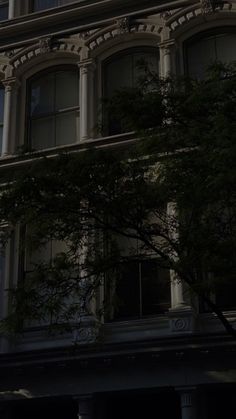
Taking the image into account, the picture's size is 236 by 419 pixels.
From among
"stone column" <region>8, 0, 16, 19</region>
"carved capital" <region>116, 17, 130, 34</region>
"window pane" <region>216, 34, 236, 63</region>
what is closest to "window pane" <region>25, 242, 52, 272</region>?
"carved capital" <region>116, 17, 130, 34</region>

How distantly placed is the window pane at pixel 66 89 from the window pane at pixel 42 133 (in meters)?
0.52

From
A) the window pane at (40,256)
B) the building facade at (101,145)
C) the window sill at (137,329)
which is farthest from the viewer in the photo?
the window pane at (40,256)

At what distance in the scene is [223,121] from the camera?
34.2ft

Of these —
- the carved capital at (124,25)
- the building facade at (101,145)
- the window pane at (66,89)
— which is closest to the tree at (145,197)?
the building facade at (101,145)

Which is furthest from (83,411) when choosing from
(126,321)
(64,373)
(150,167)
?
(150,167)

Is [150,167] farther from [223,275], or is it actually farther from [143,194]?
[223,275]

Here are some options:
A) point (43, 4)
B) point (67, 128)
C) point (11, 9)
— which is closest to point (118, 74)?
point (67, 128)

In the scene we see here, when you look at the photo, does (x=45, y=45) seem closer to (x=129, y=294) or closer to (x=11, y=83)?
(x=11, y=83)

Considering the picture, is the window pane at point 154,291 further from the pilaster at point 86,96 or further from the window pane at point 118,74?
the window pane at point 118,74

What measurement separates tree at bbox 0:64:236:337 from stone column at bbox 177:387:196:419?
440cm

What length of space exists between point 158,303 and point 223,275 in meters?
6.09

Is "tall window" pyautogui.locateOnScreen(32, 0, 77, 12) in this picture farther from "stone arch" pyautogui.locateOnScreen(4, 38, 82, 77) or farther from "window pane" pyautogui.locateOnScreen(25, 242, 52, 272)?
"window pane" pyautogui.locateOnScreen(25, 242, 52, 272)

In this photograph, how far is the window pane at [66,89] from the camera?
792 inches

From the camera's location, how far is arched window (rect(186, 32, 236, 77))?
18.7 m
